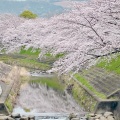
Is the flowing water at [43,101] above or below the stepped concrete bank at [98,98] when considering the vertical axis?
below

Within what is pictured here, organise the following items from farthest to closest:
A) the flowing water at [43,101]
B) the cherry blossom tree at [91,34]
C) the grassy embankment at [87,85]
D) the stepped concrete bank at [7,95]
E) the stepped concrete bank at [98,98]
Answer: the flowing water at [43,101] → the grassy embankment at [87,85] → the stepped concrete bank at [98,98] → the stepped concrete bank at [7,95] → the cherry blossom tree at [91,34]

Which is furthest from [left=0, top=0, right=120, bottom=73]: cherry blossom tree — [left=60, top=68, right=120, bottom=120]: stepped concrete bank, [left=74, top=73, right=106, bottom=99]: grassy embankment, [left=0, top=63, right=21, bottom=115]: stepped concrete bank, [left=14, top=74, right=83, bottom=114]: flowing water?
[left=14, top=74, right=83, bottom=114]: flowing water

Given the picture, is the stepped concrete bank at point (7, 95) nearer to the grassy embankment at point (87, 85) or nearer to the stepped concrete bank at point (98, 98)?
the stepped concrete bank at point (98, 98)

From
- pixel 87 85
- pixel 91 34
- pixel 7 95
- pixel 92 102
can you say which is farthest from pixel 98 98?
pixel 91 34

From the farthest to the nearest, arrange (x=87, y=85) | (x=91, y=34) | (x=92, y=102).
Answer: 1. (x=87, y=85)
2. (x=92, y=102)
3. (x=91, y=34)

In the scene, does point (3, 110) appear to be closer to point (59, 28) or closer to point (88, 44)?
point (59, 28)

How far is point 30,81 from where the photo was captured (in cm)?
2881

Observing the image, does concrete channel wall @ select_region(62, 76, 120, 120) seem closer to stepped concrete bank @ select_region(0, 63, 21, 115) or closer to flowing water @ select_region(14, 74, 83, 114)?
flowing water @ select_region(14, 74, 83, 114)

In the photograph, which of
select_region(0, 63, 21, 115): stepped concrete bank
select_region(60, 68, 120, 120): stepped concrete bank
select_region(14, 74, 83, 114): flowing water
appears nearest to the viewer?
select_region(0, 63, 21, 115): stepped concrete bank

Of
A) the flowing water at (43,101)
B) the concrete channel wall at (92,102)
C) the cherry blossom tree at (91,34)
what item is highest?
the cherry blossom tree at (91,34)

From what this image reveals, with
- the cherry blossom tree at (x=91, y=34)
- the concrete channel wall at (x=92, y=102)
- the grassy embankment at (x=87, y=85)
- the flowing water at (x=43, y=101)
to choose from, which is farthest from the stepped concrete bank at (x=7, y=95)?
the cherry blossom tree at (x=91, y=34)

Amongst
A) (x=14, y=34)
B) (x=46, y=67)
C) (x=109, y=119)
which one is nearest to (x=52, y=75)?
(x=46, y=67)

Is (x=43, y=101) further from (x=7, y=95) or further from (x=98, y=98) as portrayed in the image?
(x=98, y=98)

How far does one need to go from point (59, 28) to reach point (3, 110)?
195 inches
